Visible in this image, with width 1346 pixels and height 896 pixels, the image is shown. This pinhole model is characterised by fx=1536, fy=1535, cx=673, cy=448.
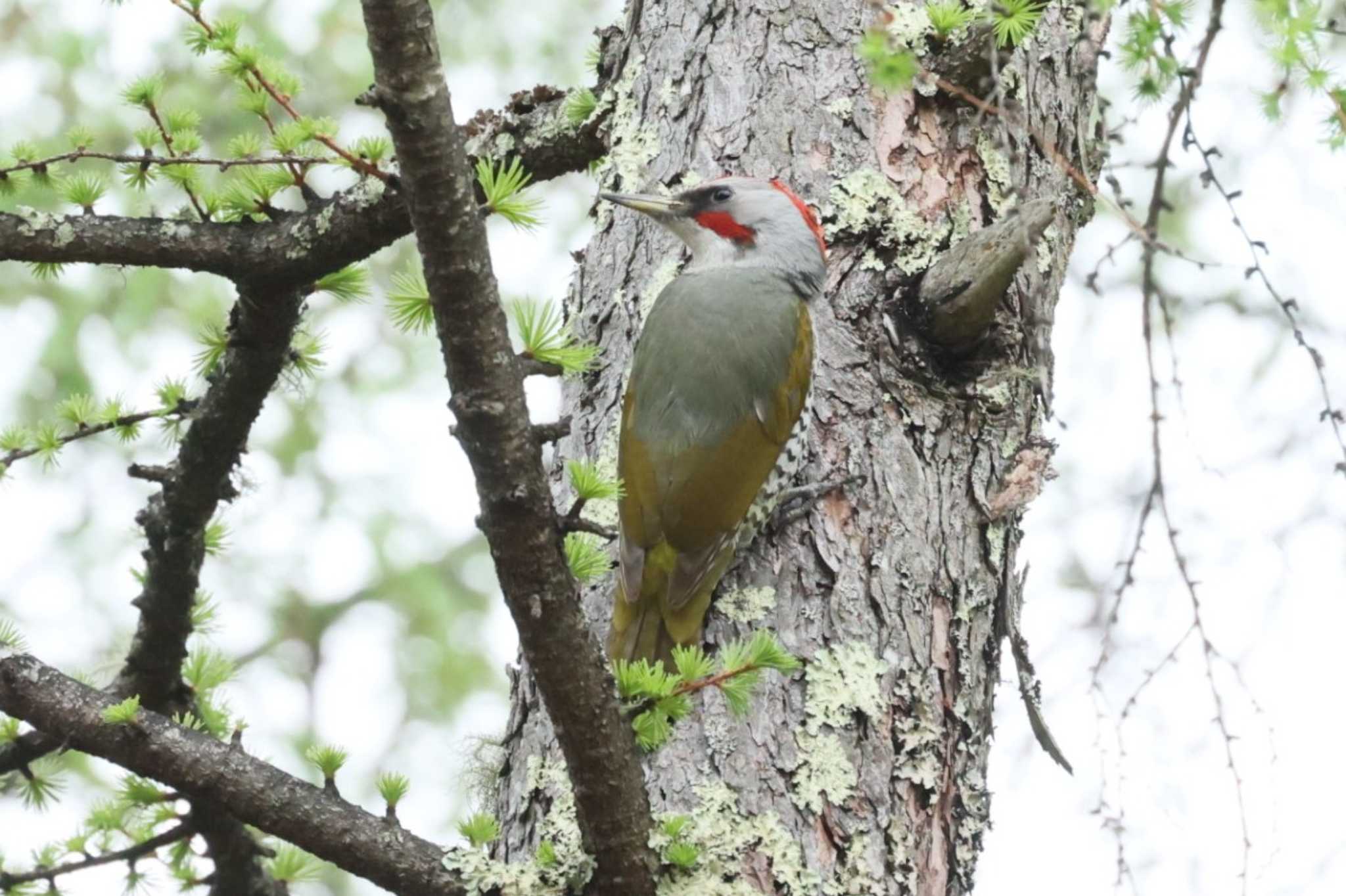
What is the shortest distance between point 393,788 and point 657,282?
1.70 meters

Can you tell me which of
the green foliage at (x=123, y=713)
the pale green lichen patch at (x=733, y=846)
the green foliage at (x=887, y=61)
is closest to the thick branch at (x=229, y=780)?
the green foliage at (x=123, y=713)

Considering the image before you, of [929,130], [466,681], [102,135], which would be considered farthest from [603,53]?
[466,681]

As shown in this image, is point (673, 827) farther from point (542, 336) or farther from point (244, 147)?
point (244, 147)

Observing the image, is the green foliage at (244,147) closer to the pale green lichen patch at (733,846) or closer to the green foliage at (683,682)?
the green foliage at (683,682)

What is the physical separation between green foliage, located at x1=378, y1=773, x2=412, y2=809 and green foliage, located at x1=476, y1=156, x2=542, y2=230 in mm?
1142

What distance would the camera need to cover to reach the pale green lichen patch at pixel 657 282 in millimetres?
4160

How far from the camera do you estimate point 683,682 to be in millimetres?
2848

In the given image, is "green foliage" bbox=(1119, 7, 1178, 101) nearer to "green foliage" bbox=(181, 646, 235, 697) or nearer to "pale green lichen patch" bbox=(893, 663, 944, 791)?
"pale green lichen patch" bbox=(893, 663, 944, 791)

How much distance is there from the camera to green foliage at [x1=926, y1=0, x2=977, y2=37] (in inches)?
153

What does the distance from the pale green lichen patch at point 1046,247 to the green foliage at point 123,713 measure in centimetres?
254

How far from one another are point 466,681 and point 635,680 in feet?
22.7

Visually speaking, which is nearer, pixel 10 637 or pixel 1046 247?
pixel 10 637

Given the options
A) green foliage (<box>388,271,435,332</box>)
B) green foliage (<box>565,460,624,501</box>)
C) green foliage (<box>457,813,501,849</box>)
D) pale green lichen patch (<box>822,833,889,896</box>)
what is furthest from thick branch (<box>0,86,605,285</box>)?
pale green lichen patch (<box>822,833,889,896</box>)

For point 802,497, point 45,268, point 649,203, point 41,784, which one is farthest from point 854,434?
point 41,784
